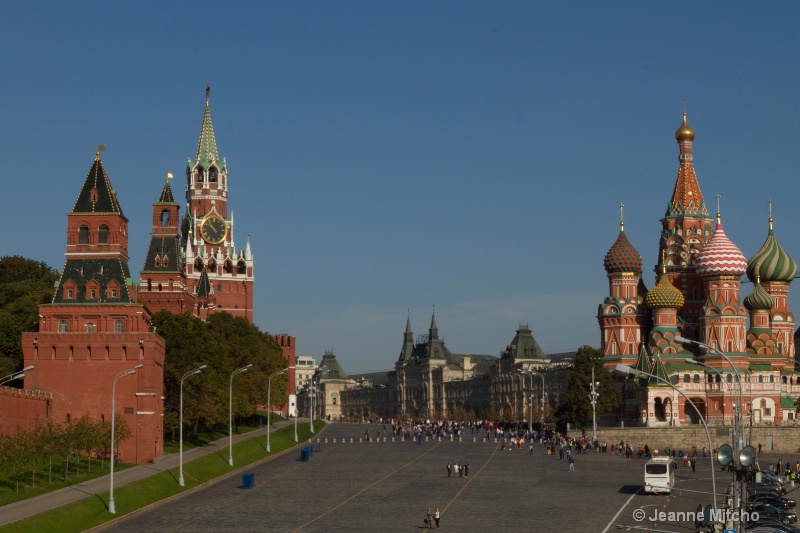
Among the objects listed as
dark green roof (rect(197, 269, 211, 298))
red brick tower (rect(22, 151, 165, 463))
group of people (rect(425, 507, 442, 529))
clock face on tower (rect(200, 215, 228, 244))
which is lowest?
group of people (rect(425, 507, 442, 529))

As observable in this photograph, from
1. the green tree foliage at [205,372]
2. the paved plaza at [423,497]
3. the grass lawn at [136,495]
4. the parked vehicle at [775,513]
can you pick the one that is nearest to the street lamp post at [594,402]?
the paved plaza at [423,497]

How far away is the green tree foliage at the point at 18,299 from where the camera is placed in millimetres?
98750

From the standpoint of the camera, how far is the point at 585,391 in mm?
130625

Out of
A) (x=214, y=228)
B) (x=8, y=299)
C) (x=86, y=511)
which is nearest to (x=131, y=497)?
(x=86, y=511)

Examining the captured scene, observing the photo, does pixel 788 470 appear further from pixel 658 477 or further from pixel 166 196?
pixel 166 196

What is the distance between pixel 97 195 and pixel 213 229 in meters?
85.9

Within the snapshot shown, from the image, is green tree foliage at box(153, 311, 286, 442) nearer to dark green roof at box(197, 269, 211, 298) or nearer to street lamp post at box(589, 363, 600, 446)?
street lamp post at box(589, 363, 600, 446)

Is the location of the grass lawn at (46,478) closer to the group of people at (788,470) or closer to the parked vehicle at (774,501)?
the parked vehicle at (774,501)

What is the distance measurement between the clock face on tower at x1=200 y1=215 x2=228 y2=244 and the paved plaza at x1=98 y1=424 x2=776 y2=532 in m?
83.5

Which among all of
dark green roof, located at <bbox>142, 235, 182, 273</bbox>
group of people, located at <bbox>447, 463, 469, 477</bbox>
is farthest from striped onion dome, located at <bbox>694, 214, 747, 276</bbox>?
group of people, located at <bbox>447, 463, 469, 477</bbox>

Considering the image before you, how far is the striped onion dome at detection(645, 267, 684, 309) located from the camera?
14612 cm

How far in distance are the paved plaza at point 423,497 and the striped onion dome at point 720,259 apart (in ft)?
156

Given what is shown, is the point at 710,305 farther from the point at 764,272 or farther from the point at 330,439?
the point at 330,439

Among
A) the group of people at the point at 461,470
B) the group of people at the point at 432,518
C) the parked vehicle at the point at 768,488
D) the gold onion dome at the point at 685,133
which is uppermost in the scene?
the gold onion dome at the point at 685,133
